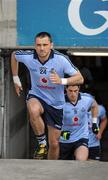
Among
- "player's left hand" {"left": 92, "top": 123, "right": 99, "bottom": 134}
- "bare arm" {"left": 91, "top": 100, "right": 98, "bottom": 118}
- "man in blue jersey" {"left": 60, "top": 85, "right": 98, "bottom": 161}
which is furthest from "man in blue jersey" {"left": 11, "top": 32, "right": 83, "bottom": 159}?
"player's left hand" {"left": 92, "top": 123, "right": 99, "bottom": 134}

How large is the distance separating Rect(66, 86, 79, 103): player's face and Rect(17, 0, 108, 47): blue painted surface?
1016 millimetres

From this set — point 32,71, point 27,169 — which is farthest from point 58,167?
point 32,71

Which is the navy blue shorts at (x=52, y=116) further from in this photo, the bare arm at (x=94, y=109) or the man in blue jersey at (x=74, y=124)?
the bare arm at (x=94, y=109)

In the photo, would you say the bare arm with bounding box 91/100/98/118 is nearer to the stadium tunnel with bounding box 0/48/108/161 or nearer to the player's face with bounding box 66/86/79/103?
the player's face with bounding box 66/86/79/103

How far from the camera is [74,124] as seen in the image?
9.62 m

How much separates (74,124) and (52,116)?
0.71 metres

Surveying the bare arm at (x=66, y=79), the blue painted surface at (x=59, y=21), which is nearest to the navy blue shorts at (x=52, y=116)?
the bare arm at (x=66, y=79)

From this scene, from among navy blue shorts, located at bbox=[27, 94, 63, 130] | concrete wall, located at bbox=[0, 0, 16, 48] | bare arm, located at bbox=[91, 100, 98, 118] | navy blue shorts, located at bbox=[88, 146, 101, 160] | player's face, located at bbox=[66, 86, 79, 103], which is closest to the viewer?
concrete wall, located at bbox=[0, 0, 16, 48]

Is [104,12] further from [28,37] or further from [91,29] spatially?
[28,37]

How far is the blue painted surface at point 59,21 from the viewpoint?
27.7ft

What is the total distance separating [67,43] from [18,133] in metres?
2.95

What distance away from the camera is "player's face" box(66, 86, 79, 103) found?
9.31 meters

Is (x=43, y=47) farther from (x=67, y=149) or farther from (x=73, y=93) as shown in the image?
(x=67, y=149)

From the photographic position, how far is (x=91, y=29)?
8.46 metres
